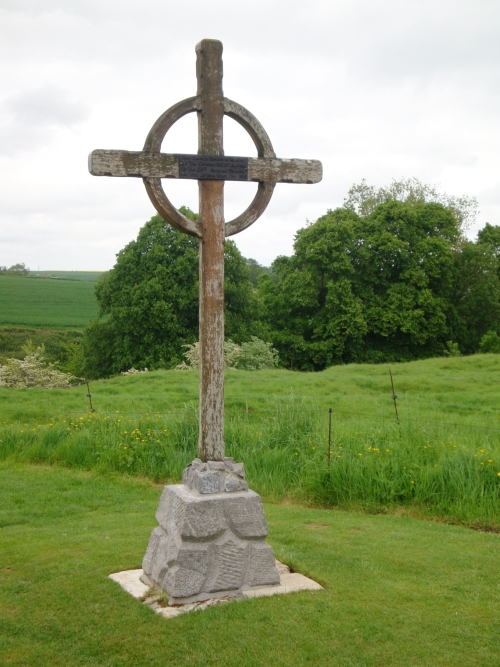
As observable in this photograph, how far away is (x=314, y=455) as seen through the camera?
31.0 ft

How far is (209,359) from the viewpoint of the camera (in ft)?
17.8

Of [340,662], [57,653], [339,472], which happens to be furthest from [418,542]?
[57,653]

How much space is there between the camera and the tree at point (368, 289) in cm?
3472

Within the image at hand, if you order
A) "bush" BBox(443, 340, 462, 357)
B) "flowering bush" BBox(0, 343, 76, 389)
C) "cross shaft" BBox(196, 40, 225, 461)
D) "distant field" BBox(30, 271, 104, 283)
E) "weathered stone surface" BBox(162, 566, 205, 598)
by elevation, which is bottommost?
"weathered stone surface" BBox(162, 566, 205, 598)

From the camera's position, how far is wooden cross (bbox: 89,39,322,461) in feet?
17.6

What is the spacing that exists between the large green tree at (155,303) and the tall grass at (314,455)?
19.0 meters

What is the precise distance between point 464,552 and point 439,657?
2182mm

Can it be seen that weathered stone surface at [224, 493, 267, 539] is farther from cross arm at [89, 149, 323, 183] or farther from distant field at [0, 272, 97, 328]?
distant field at [0, 272, 97, 328]

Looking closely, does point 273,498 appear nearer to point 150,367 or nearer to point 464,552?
point 464,552

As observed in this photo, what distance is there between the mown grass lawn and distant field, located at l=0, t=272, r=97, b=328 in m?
51.5

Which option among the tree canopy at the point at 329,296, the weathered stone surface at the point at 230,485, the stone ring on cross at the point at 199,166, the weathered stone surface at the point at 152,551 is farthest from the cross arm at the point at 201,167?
the tree canopy at the point at 329,296

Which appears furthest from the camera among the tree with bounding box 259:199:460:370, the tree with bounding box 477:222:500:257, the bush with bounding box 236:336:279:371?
the tree with bounding box 477:222:500:257

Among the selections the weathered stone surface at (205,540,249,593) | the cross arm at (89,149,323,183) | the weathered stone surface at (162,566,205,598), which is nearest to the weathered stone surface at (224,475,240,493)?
the weathered stone surface at (205,540,249,593)

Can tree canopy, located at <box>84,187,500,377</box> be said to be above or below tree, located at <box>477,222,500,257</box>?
below
